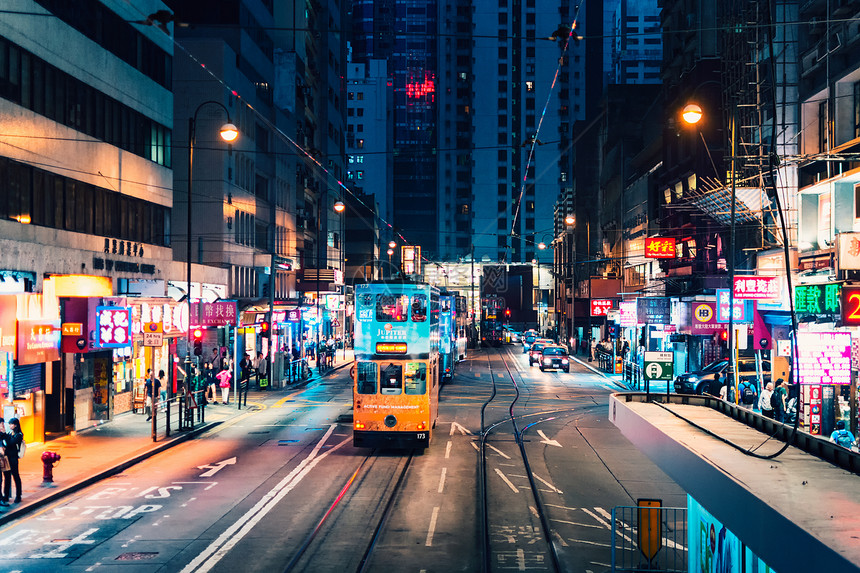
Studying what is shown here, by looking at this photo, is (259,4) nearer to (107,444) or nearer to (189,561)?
(107,444)

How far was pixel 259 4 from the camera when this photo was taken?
191 ft

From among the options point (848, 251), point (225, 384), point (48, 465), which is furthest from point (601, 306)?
point (48, 465)

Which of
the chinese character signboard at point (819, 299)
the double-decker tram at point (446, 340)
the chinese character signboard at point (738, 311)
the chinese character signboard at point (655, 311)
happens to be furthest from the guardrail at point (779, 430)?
the chinese character signboard at point (655, 311)

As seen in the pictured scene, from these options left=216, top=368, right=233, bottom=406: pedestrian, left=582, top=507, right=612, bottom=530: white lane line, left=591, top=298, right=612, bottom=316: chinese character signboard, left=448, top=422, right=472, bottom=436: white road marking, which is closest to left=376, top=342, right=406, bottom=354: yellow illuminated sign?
left=448, top=422, right=472, bottom=436: white road marking

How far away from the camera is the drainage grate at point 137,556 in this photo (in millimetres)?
14086

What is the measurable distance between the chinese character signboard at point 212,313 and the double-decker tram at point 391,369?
1488cm

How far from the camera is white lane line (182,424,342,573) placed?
13.8m

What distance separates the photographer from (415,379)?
80.1ft

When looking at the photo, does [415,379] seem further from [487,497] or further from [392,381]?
[487,497]

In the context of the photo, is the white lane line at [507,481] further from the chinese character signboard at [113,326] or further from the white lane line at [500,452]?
the chinese character signboard at [113,326]

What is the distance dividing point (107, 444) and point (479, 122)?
420 feet

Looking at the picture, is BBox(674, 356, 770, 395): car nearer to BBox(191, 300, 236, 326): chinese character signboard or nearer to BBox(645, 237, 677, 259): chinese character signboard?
BBox(645, 237, 677, 259): chinese character signboard

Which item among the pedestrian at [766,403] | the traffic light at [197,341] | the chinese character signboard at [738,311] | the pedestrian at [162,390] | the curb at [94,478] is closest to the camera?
the curb at [94,478]

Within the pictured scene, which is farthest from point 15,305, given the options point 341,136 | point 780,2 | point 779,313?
point 341,136
